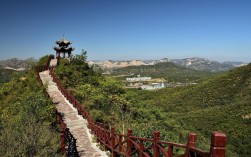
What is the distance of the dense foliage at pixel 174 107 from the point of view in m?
18.9

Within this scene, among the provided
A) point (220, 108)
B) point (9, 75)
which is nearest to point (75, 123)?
point (9, 75)

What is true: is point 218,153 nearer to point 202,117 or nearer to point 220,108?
point 202,117

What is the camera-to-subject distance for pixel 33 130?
25.9 feet

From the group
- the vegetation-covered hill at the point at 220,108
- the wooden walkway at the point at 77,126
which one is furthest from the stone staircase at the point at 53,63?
the vegetation-covered hill at the point at 220,108

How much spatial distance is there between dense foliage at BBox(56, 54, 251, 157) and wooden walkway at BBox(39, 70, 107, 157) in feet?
4.38

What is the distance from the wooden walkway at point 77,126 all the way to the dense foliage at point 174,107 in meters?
1.33

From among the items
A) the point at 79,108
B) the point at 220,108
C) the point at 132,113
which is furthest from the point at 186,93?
the point at 79,108

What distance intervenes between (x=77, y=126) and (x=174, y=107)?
49633 mm

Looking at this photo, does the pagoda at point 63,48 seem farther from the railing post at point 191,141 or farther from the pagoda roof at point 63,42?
the railing post at point 191,141

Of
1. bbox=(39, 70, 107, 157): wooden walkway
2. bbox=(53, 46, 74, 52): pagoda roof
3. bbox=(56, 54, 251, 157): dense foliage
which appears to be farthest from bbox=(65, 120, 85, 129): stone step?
bbox=(53, 46, 74, 52): pagoda roof

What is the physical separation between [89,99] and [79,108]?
3.78 meters

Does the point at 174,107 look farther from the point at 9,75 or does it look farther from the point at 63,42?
the point at 9,75

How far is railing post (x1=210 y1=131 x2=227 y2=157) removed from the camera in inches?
125

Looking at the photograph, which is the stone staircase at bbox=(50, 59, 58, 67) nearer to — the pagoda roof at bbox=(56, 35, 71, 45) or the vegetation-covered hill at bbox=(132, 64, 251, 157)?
the pagoda roof at bbox=(56, 35, 71, 45)
